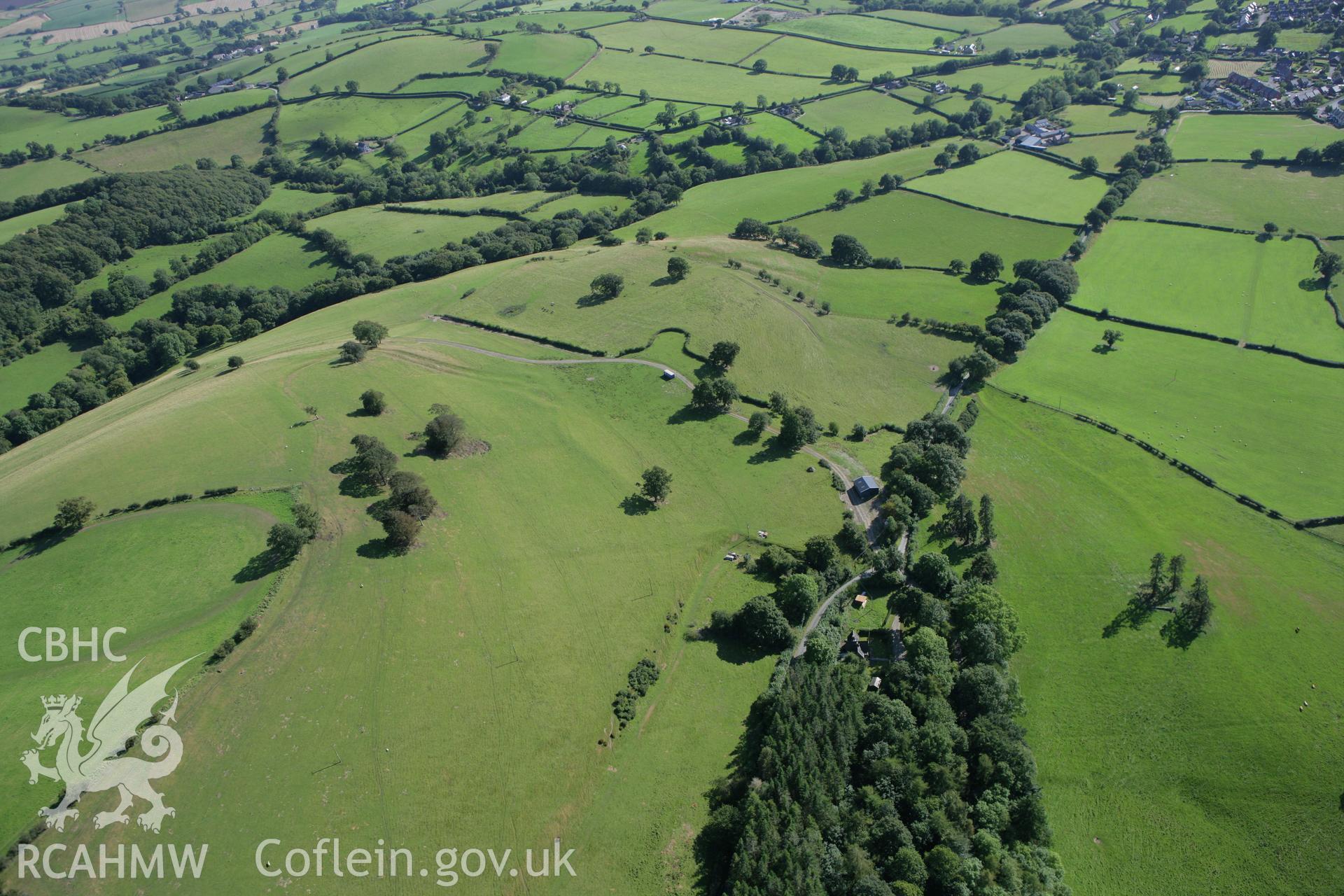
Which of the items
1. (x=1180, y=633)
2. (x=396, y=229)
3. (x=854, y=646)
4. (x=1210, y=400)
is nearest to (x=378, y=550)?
(x=854, y=646)

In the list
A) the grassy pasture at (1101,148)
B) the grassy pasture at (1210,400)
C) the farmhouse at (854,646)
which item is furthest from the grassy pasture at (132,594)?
the grassy pasture at (1101,148)

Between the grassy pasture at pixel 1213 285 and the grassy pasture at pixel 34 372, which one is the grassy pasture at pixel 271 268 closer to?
the grassy pasture at pixel 34 372

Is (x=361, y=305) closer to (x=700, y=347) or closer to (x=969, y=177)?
(x=700, y=347)

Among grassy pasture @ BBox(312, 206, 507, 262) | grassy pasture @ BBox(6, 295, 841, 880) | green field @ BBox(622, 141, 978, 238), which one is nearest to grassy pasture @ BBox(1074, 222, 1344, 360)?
green field @ BBox(622, 141, 978, 238)

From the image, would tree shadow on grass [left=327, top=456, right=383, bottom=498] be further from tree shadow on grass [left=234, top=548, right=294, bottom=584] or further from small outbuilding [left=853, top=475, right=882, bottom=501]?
small outbuilding [left=853, top=475, right=882, bottom=501]

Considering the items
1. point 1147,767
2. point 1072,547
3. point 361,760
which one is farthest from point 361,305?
point 1147,767

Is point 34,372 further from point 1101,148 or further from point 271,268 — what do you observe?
point 1101,148
